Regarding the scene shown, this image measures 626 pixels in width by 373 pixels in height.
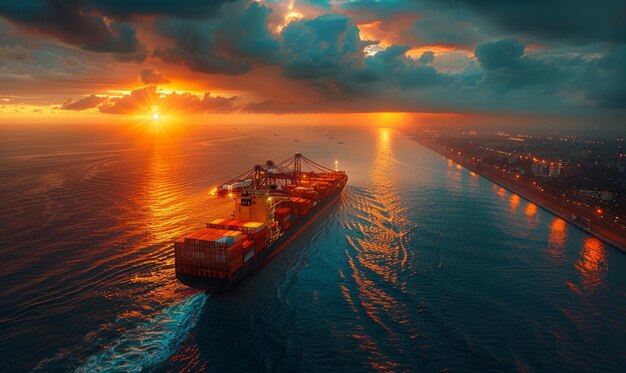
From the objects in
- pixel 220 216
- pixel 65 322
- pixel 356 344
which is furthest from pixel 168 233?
pixel 356 344

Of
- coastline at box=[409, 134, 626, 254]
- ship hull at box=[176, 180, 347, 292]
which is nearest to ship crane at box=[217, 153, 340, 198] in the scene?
ship hull at box=[176, 180, 347, 292]

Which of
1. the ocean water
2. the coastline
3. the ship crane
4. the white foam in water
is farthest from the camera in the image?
the ship crane

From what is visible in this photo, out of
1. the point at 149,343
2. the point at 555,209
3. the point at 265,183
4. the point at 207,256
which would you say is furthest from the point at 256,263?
the point at 555,209

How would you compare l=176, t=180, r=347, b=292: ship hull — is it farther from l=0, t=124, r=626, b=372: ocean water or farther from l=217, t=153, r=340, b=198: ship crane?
l=217, t=153, r=340, b=198: ship crane

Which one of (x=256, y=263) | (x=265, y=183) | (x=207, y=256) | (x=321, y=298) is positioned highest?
(x=265, y=183)

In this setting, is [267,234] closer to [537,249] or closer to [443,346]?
[443,346]

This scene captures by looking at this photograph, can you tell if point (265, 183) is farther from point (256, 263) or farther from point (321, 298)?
point (321, 298)
